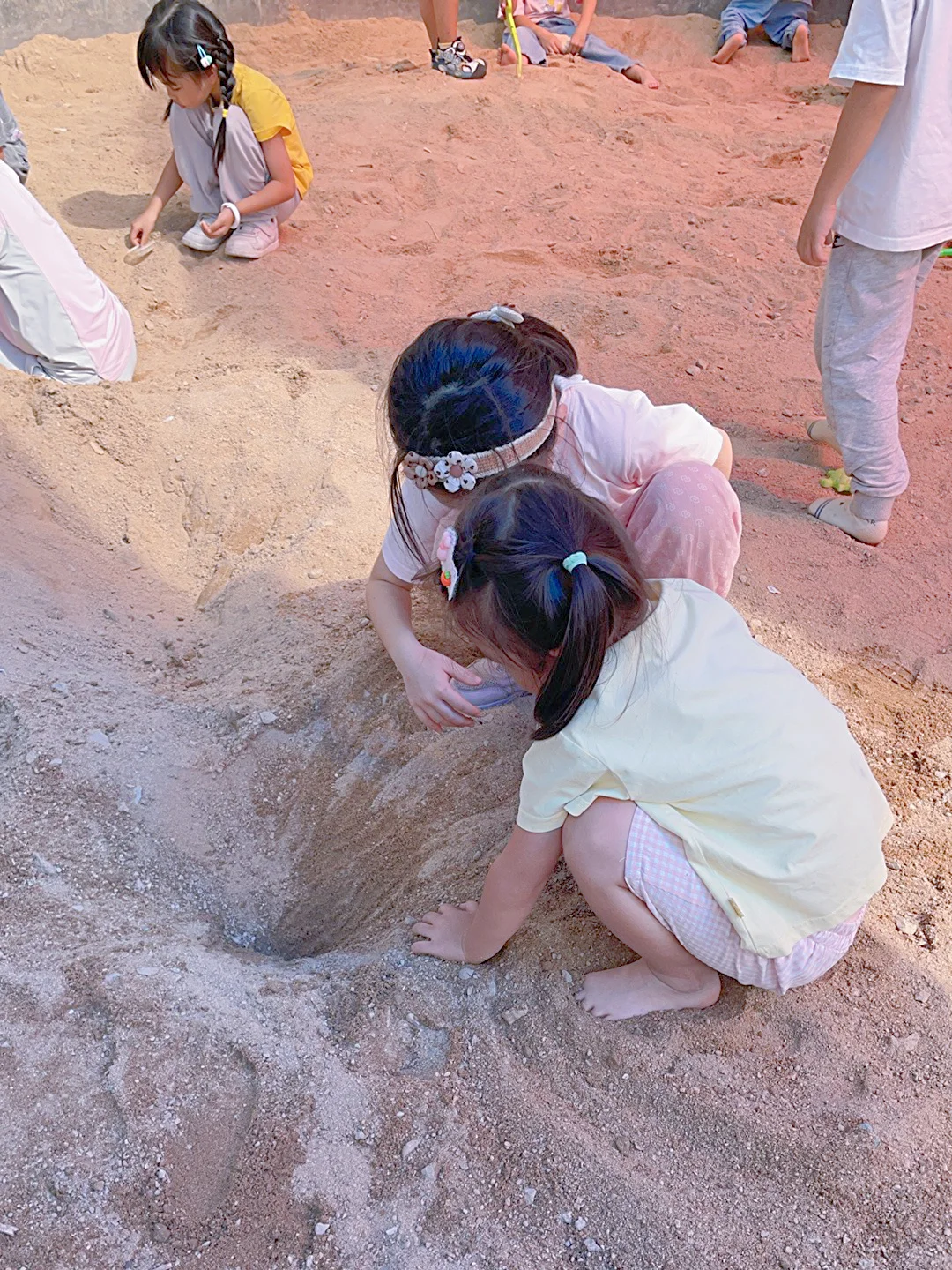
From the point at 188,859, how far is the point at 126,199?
11.8 feet

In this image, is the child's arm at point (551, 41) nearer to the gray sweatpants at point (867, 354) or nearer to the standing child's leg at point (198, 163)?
the standing child's leg at point (198, 163)

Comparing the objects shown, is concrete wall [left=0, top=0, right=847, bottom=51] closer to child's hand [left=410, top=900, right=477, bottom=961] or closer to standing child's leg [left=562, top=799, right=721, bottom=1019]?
child's hand [left=410, top=900, right=477, bottom=961]

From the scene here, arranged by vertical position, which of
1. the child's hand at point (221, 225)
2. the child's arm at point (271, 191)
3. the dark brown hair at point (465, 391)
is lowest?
the child's hand at point (221, 225)

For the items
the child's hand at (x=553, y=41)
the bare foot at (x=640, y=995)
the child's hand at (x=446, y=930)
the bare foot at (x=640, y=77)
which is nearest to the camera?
the bare foot at (x=640, y=995)

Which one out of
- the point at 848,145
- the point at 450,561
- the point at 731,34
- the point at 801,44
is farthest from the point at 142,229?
the point at 801,44

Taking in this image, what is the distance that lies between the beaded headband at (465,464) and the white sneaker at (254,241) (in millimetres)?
2864

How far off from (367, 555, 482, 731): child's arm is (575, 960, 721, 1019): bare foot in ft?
1.56

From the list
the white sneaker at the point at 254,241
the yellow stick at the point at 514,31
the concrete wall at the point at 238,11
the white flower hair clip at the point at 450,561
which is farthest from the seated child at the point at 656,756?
the concrete wall at the point at 238,11

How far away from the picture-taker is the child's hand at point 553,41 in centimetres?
598

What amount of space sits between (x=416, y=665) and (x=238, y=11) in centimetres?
584

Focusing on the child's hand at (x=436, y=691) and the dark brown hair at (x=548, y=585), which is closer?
the dark brown hair at (x=548, y=585)

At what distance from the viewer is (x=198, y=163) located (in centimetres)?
411

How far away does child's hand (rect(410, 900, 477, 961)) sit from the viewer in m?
1.61

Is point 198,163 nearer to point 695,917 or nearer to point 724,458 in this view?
point 724,458
